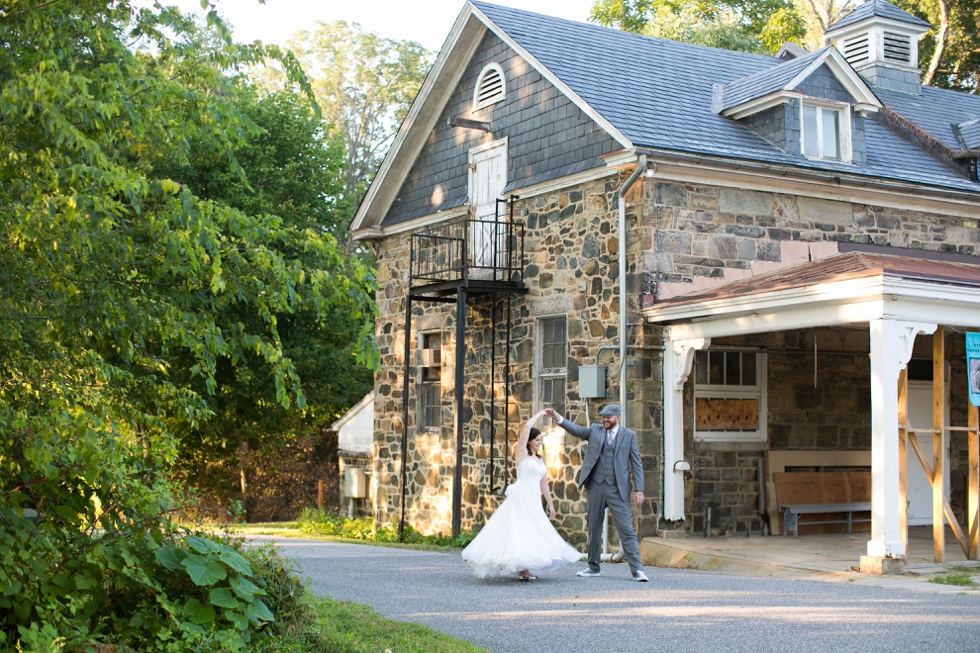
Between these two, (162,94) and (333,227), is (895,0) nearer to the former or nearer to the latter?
(333,227)

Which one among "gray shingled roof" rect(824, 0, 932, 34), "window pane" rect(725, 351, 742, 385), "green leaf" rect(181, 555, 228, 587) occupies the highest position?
"gray shingled roof" rect(824, 0, 932, 34)

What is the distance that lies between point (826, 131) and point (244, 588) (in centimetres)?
1159

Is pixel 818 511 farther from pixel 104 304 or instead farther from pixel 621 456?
pixel 104 304

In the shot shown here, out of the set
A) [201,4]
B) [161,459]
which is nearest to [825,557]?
[161,459]

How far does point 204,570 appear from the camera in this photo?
6633 millimetres

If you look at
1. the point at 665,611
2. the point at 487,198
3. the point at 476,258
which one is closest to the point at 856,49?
the point at 487,198

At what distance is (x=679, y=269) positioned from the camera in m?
14.2

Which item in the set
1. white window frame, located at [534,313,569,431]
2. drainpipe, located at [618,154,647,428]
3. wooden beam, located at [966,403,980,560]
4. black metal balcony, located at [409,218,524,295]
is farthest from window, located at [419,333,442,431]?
wooden beam, located at [966,403,980,560]

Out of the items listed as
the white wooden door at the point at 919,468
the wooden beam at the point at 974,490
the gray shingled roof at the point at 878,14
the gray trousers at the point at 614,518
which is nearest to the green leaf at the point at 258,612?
the gray trousers at the point at 614,518

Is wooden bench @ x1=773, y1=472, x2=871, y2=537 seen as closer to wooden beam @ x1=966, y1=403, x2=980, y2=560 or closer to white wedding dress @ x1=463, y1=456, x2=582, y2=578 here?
wooden beam @ x1=966, y1=403, x2=980, y2=560

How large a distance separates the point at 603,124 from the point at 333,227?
1249 cm

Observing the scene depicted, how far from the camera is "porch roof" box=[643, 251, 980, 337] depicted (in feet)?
36.2

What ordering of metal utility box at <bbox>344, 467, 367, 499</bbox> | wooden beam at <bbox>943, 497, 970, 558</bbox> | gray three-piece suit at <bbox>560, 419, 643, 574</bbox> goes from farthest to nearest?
metal utility box at <bbox>344, 467, 367, 499</bbox> → wooden beam at <bbox>943, 497, 970, 558</bbox> → gray three-piece suit at <bbox>560, 419, 643, 574</bbox>

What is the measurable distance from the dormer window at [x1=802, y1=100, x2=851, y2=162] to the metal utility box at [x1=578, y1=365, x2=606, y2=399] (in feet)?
13.9
